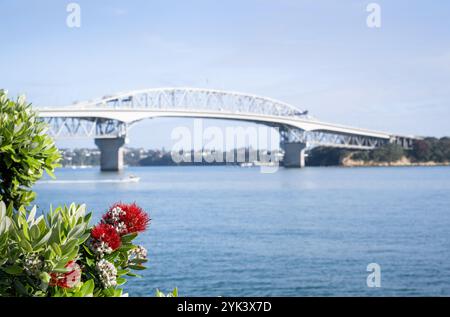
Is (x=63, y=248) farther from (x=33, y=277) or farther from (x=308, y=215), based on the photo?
(x=308, y=215)

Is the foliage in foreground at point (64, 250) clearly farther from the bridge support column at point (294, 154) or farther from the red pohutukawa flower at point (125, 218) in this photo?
the bridge support column at point (294, 154)

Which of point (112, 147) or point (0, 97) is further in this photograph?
point (112, 147)

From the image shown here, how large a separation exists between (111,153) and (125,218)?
41.0m

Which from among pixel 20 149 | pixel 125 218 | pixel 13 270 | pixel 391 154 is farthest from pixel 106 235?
pixel 391 154

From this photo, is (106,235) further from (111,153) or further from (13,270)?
(111,153)

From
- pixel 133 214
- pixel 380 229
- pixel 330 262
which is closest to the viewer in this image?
pixel 133 214

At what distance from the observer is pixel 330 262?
14.3m

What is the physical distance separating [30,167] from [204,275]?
9.94 m

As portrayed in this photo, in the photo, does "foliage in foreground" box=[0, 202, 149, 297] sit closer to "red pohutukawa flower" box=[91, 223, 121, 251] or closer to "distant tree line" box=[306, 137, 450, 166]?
"red pohutukawa flower" box=[91, 223, 121, 251]

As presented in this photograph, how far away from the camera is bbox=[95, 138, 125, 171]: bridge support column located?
40.4 metres

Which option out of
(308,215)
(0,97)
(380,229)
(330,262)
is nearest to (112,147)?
(308,215)

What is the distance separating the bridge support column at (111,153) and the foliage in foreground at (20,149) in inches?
1453

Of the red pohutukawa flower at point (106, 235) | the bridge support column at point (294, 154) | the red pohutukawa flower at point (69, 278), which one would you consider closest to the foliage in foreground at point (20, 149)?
the red pohutukawa flower at point (106, 235)
